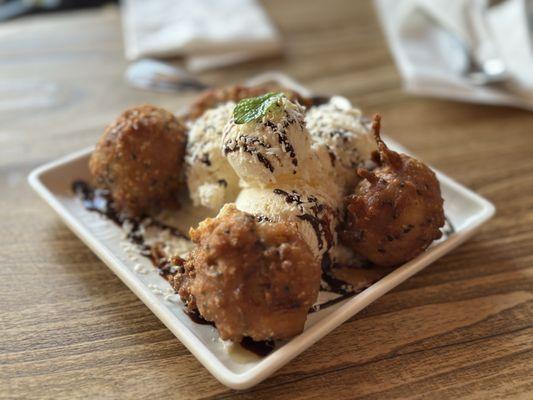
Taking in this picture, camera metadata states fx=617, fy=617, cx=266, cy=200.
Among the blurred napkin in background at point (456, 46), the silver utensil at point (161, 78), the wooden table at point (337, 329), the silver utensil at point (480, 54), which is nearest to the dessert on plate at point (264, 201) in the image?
the wooden table at point (337, 329)

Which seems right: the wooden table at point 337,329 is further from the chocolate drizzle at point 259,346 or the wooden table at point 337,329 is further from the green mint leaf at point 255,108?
the green mint leaf at point 255,108

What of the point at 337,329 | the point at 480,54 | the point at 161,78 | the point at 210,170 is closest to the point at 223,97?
the point at 210,170

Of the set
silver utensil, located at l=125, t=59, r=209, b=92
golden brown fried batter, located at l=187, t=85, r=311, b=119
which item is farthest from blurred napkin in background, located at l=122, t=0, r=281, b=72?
golden brown fried batter, located at l=187, t=85, r=311, b=119

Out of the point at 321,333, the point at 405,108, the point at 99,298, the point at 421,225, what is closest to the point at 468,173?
the point at 405,108

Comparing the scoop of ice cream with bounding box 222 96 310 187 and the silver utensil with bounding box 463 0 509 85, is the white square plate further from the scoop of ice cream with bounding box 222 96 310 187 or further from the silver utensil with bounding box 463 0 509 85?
the silver utensil with bounding box 463 0 509 85

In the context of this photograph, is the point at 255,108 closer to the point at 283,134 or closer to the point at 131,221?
the point at 283,134
